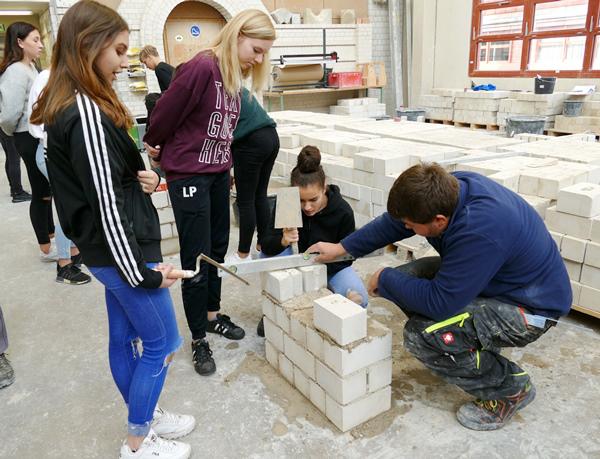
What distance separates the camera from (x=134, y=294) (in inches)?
63.2

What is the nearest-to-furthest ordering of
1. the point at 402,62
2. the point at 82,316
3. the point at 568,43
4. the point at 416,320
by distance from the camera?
the point at 416,320 < the point at 82,316 < the point at 568,43 < the point at 402,62

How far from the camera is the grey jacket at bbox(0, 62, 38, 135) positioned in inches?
141

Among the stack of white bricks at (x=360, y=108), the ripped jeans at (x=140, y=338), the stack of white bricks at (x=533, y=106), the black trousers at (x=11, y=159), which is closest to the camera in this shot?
the ripped jeans at (x=140, y=338)

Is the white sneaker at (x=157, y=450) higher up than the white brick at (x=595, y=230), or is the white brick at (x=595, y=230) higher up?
the white brick at (x=595, y=230)

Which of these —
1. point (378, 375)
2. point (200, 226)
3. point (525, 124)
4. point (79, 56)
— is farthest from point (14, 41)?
point (525, 124)

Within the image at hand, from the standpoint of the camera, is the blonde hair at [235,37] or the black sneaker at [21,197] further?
the black sneaker at [21,197]

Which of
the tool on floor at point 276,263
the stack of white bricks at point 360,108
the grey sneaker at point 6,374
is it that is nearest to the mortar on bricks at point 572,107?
the stack of white bricks at point 360,108

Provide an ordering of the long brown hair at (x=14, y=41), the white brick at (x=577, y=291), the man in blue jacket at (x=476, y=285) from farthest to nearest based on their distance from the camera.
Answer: the long brown hair at (x=14, y=41) < the white brick at (x=577, y=291) < the man in blue jacket at (x=476, y=285)

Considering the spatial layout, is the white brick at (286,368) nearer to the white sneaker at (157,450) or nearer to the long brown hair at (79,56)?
the white sneaker at (157,450)

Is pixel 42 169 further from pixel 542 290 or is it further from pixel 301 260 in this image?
pixel 542 290

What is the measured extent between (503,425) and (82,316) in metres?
2.52

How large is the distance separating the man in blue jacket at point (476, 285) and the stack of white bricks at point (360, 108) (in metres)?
8.43

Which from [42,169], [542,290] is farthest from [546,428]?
[42,169]

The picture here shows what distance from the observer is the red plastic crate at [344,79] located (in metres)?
10.1
